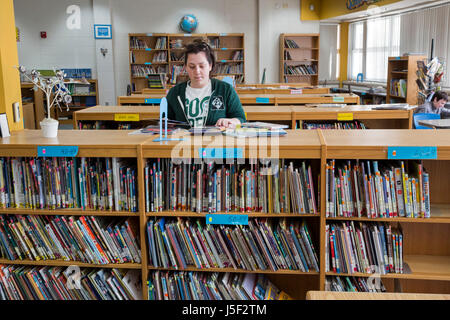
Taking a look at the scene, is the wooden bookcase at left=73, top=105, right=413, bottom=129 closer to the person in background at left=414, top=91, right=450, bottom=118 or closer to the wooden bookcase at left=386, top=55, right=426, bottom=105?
the person in background at left=414, top=91, right=450, bottom=118

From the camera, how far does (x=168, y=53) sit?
1055 cm

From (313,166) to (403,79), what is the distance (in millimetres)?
6908

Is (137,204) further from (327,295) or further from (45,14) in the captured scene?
(45,14)

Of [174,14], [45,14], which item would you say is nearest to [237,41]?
[174,14]

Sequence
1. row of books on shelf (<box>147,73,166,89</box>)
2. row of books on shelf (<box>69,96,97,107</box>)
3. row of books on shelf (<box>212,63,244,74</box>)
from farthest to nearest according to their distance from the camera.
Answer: row of books on shelf (<box>212,63,244,74</box>) < row of books on shelf (<box>69,96,97,107</box>) < row of books on shelf (<box>147,73,166,89</box>)

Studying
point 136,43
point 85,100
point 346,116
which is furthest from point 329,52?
point 346,116

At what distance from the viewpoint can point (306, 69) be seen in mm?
11227

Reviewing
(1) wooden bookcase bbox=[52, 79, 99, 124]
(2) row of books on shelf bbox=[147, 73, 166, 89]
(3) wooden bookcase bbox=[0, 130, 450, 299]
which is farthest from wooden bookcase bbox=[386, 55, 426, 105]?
(1) wooden bookcase bbox=[52, 79, 99, 124]

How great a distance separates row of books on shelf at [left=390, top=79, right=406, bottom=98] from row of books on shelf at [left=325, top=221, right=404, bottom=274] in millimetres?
6744

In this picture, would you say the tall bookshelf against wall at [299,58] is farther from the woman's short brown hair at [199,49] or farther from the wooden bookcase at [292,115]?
the woman's short brown hair at [199,49]

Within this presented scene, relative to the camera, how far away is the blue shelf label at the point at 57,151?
6.86 ft

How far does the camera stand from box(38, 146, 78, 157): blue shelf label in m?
2.09

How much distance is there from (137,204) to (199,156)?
43 cm

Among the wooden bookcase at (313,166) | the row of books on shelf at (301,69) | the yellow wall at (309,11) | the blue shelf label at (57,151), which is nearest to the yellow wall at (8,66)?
the wooden bookcase at (313,166)
